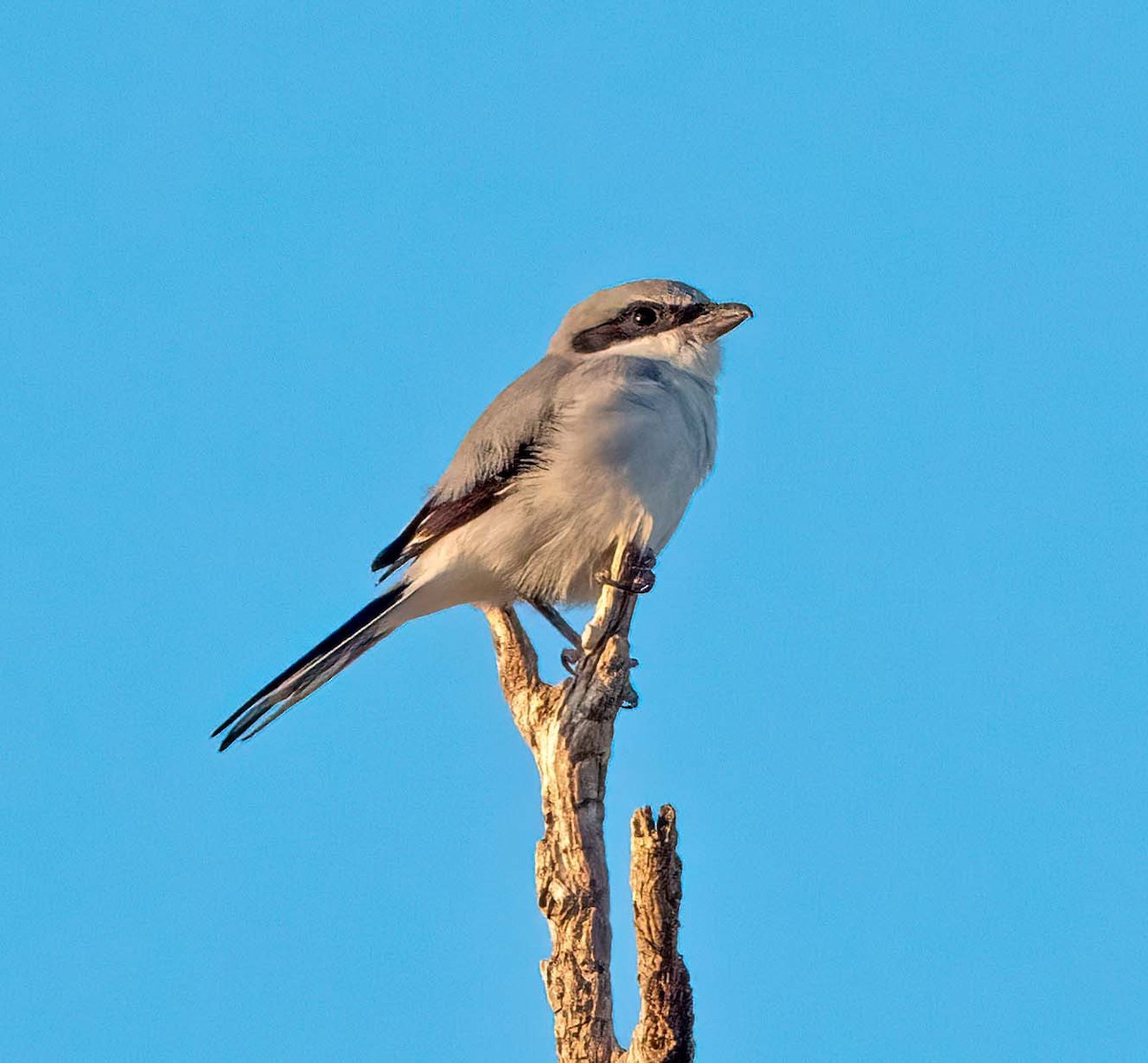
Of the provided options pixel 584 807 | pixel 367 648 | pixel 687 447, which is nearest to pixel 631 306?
pixel 687 447

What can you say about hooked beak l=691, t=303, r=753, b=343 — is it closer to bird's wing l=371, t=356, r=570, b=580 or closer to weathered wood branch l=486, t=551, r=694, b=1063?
bird's wing l=371, t=356, r=570, b=580

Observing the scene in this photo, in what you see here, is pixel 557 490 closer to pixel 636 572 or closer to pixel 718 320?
pixel 636 572

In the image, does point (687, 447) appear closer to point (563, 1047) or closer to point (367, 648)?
point (367, 648)

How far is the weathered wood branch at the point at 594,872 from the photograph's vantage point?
529 centimetres

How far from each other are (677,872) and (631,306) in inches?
125

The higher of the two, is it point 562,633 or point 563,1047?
point 562,633

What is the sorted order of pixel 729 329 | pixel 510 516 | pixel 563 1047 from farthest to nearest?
pixel 729 329 < pixel 510 516 < pixel 563 1047

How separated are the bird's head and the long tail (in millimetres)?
1655

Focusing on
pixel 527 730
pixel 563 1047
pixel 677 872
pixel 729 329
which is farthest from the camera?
pixel 729 329

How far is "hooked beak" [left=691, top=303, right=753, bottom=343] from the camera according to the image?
7445 mm

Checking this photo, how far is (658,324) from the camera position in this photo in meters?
7.56

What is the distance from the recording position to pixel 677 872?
530 centimetres

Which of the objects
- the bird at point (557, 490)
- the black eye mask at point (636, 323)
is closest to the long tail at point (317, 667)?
the bird at point (557, 490)

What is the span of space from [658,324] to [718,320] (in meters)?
0.29
